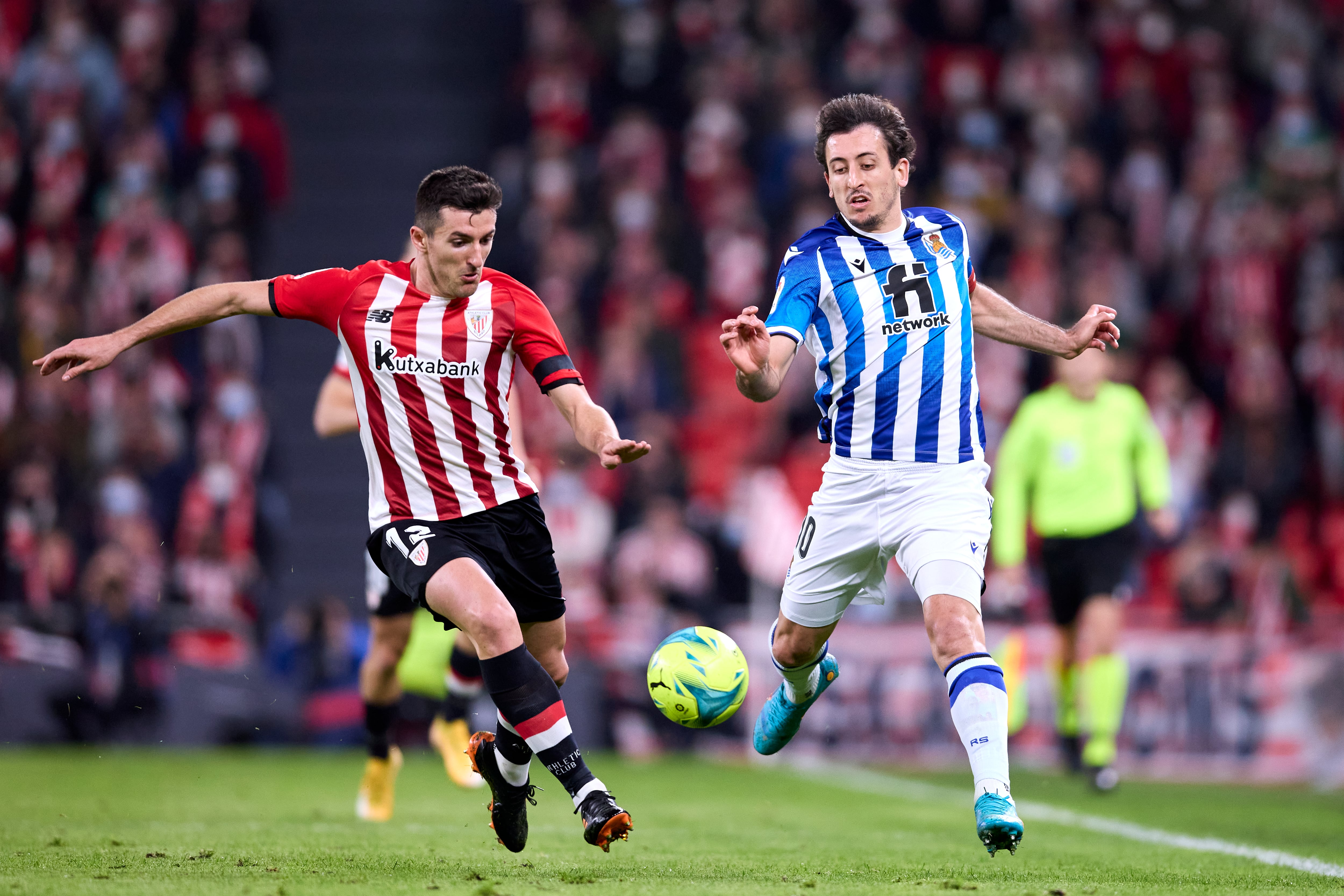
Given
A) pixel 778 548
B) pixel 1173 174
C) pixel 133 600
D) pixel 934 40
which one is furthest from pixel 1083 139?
pixel 133 600

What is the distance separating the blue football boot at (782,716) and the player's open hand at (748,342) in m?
1.77

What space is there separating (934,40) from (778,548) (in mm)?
7704

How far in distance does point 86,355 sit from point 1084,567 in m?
6.37

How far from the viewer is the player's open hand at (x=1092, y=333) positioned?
6.09m

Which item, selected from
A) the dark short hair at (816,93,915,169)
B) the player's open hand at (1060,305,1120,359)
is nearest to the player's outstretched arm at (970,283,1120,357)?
the player's open hand at (1060,305,1120,359)

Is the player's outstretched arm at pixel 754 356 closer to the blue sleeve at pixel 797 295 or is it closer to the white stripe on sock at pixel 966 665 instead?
the blue sleeve at pixel 797 295

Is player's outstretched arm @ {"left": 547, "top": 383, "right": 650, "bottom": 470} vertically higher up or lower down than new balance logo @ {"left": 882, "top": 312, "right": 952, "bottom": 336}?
lower down

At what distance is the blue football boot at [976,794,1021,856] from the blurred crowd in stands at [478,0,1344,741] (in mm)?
7249

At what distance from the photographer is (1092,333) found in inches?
240

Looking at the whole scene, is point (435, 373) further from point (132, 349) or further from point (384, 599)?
point (132, 349)

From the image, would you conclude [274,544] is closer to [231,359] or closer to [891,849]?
[231,359]

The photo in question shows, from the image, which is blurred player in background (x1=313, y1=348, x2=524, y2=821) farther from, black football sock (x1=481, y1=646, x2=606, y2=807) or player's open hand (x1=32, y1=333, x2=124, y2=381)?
black football sock (x1=481, y1=646, x2=606, y2=807)

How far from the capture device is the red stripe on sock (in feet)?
18.1

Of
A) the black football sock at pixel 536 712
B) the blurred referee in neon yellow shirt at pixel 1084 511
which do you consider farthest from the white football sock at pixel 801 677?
the blurred referee in neon yellow shirt at pixel 1084 511
